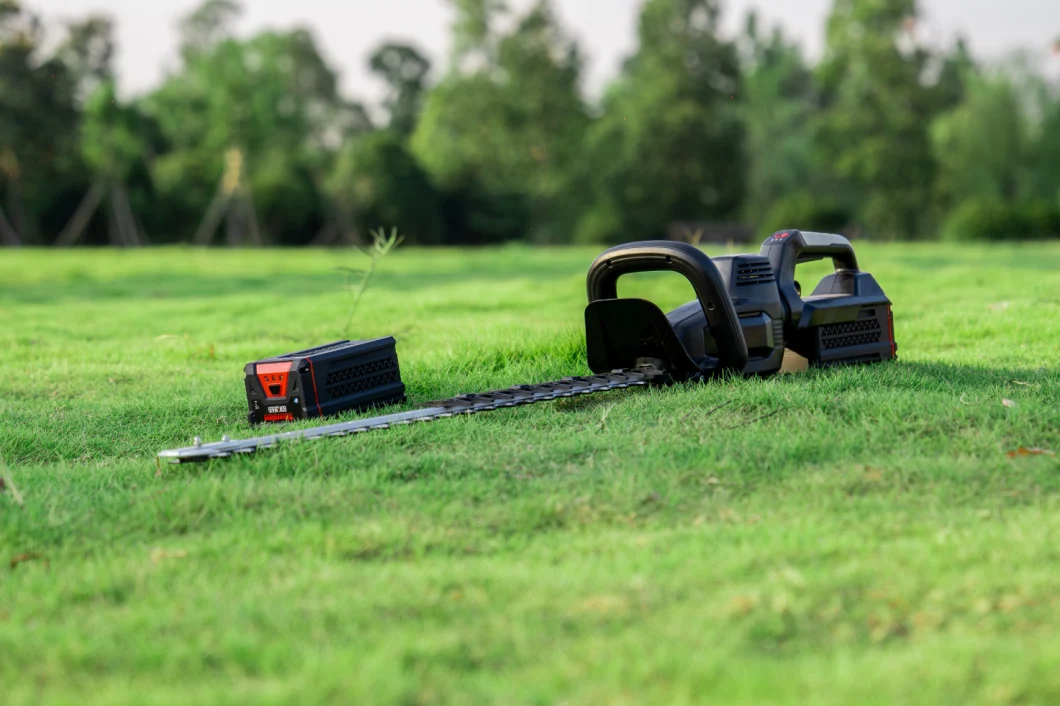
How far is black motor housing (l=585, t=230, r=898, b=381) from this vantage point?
16.2ft

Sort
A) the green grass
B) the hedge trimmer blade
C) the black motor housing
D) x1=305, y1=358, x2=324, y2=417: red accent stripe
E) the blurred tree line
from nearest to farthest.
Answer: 1. the green grass
2. the hedge trimmer blade
3. x1=305, y1=358, x2=324, y2=417: red accent stripe
4. the black motor housing
5. the blurred tree line

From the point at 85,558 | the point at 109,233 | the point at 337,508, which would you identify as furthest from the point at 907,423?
the point at 109,233

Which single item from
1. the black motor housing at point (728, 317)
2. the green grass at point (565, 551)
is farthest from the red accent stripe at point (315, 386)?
the black motor housing at point (728, 317)

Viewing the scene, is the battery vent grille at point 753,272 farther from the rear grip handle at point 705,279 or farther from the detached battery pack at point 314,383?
the detached battery pack at point 314,383

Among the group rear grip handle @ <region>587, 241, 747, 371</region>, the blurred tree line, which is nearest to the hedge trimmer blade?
rear grip handle @ <region>587, 241, 747, 371</region>

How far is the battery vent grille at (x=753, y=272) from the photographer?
203 inches

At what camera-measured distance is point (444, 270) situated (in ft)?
62.3

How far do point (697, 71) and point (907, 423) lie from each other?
161ft

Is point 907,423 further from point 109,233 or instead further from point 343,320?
point 109,233

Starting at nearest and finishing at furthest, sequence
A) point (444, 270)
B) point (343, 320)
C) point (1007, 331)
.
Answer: point (1007, 331), point (343, 320), point (444, 270)

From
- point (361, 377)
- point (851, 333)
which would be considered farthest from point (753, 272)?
point (361, 377)

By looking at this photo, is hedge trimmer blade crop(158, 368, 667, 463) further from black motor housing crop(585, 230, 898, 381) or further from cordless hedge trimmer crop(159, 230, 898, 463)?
black motor housing crop(585, 230, 898, 381)

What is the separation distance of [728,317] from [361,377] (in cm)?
182

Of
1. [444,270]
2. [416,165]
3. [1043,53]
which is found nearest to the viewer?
[444,270]
